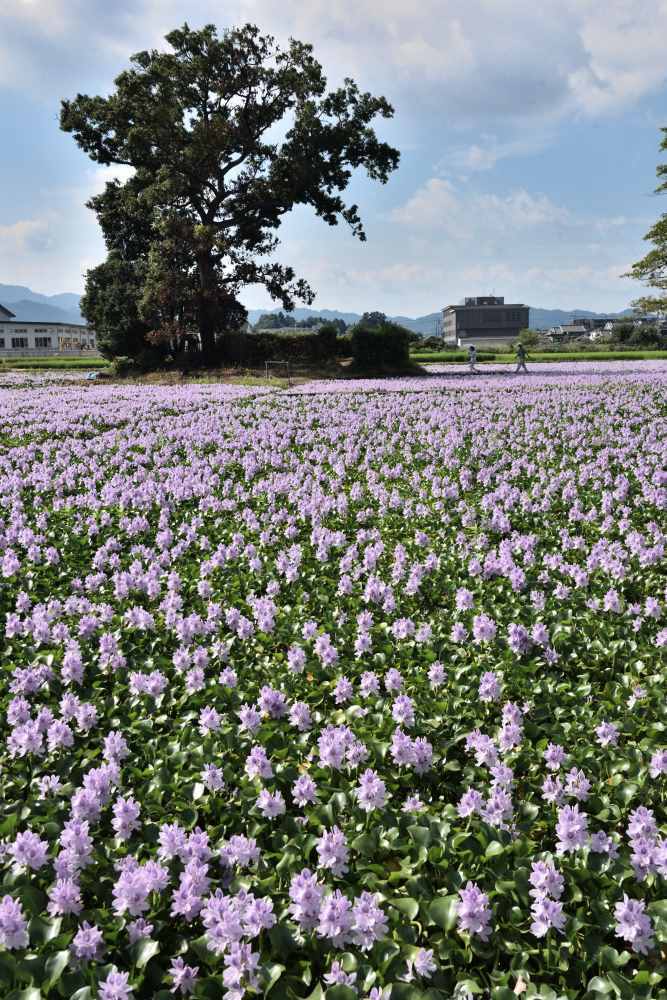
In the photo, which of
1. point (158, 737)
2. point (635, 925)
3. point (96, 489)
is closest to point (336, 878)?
point (635, 925)

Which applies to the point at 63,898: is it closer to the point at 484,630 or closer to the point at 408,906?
the point at 408,906

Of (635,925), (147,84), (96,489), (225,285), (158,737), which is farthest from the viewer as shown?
(225,285)

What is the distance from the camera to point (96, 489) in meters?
10.2

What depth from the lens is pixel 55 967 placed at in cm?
249

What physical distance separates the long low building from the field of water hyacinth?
388 ft

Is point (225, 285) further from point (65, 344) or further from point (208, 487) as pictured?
point (65, 344)

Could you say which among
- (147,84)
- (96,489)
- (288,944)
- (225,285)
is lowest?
(288,944)

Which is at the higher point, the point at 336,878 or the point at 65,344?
the point at 65,344

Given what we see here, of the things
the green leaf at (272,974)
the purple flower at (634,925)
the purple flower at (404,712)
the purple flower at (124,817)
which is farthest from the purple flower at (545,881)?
the purple flower at (124,817)

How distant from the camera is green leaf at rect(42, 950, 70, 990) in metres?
2.45

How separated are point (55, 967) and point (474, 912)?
1.53 m

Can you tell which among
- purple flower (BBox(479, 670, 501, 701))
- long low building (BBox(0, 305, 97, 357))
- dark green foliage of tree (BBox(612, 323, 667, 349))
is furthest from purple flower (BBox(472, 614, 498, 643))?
long low building (BBox(0, 305, 97, 357))

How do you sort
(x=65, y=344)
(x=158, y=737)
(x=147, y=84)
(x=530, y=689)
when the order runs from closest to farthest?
(x=158, y=737)
(x=530, y=689)
(x=147, y=84)
(x=65, y=344)

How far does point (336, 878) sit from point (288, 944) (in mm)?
384
